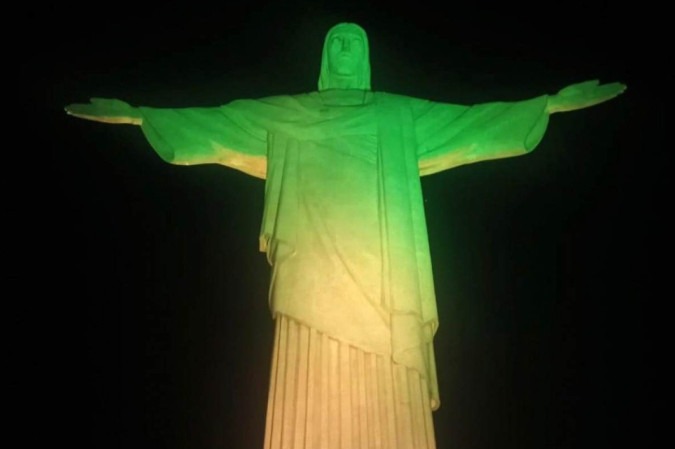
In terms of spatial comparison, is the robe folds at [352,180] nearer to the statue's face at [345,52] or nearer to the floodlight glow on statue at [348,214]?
the floodlight glow on statue at [348,214]

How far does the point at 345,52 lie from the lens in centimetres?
720

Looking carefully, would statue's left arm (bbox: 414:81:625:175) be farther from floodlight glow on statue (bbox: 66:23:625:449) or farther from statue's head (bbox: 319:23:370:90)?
statue's head (bbox: 319:23:370:90)

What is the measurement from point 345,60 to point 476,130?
1212 mm

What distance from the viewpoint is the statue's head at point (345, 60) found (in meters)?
7.13

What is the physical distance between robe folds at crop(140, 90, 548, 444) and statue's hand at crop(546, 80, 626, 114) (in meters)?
0.11

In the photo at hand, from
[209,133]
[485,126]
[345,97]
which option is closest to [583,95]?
[485,126]

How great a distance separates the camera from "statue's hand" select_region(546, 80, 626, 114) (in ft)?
21.5

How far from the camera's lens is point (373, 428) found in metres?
5.48

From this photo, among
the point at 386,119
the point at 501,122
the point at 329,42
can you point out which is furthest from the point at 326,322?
the point at 329,42

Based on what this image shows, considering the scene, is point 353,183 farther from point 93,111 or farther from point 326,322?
point 93,111

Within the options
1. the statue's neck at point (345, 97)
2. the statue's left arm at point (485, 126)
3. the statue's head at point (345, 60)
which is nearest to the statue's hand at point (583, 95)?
the statue's left arm at point (485, 126)

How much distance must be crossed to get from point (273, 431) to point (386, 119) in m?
2.45

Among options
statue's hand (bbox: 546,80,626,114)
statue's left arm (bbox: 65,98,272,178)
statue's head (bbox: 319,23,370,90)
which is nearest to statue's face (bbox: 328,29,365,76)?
statue's head (bbox: 319,23,370,90)

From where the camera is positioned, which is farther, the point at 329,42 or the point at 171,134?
the point at 329,42
